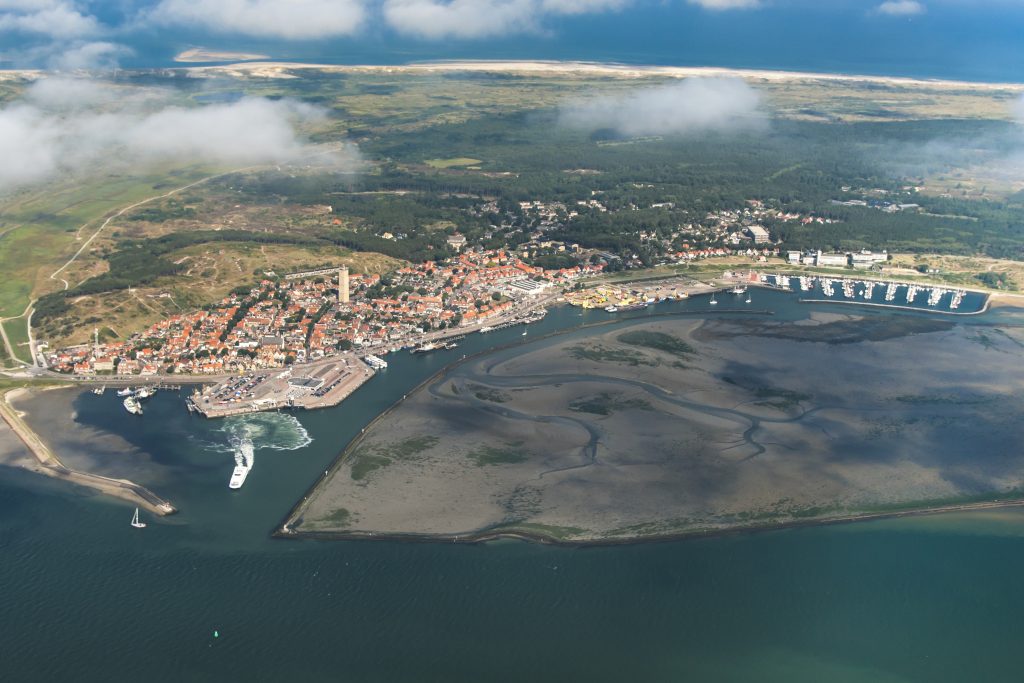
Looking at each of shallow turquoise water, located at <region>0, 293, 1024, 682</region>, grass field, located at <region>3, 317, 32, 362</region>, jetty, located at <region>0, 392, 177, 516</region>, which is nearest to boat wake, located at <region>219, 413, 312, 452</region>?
shallow turquoise water, located at <region>0, 293, 1024, 682</region>

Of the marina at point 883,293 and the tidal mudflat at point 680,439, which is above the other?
the marina at point 883,293

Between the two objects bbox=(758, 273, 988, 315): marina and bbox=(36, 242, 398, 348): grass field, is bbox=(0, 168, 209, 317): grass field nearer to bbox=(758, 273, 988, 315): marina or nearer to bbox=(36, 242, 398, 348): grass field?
bbox=(36, 242, 398, 348): grass field

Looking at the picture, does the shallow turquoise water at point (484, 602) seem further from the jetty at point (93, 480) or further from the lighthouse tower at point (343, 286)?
the lighthouse tower at point (343, 286)

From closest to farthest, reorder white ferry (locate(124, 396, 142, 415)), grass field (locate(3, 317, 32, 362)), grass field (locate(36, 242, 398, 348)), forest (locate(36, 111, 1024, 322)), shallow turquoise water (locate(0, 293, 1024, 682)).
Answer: shallow turquoise water (locate(0, 293, 1024, 682)), white ferry (locate(124, 396, 142, 415)), grass field (locate(3, 317, 32, 362)), grass field (locate(36, 242, 398, 348)), forest (locate(36, 111, 1024, 322))

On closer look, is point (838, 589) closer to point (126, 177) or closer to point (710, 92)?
point (126, 177)

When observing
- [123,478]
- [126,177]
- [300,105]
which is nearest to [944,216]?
[123,478]

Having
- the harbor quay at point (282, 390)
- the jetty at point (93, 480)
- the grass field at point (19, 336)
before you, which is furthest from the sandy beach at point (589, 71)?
the jetty at point (93, 480)

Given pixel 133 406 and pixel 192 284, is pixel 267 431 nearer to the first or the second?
pixel 133 406
